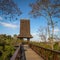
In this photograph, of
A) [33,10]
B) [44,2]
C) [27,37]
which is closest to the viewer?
[44,2]

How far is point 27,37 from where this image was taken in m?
58.7

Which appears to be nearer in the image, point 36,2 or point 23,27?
point 36,2

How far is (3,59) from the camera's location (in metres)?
12.6

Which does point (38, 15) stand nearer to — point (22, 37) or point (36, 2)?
point (36, 2)

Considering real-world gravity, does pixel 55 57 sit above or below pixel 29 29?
below

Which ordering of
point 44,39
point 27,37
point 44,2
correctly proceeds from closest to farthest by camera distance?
point 44,2
point 44,39
point 27,37

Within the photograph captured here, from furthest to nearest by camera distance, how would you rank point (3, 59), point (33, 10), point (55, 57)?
point (33, 10) → point (3, 59) → point (55, 57)

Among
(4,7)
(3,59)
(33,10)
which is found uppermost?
(33,10)

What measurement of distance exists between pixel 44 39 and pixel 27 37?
8.26 m

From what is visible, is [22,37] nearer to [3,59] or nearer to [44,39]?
[44,39]

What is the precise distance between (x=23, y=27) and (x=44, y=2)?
37.1m

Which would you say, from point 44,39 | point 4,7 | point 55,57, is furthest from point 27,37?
point 55,57

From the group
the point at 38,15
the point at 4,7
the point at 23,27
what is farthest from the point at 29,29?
the point at 4,7

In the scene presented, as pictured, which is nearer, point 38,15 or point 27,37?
point 38,15
